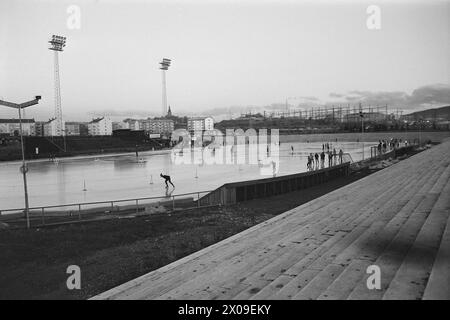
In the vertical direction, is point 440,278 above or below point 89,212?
above

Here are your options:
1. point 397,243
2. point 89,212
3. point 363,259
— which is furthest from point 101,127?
point 363,259

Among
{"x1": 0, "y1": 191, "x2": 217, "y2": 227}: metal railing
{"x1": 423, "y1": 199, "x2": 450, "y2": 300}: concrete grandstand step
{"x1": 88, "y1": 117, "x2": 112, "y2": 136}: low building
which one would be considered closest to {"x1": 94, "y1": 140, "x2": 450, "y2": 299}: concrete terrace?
{"x1": 423, "y1": 199, "x2": 450, "y2": 300}: concrete grandstand step

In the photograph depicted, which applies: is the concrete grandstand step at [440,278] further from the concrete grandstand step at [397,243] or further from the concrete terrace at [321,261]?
the concrete grandstand step at [397,243]

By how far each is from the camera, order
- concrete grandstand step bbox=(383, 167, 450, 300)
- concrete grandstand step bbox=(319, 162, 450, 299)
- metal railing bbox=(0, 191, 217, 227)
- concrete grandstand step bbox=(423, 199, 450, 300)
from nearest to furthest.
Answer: concrete grandstand step bbox=(423, 199, 450, 300)
concrete grandstand step bbox=(383, 167, 450, 300)
concrete grandstand step bbox=(319, 162, 450, 299)
metal railing bbox=(0, 191, 217, 227)

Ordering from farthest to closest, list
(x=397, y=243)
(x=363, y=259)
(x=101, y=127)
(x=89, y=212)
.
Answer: (x=101, y=127) < (x=89, y=212) < (x=397, y=243) < (x=363, y=259)

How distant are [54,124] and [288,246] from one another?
499 ft

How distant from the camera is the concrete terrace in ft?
13.0

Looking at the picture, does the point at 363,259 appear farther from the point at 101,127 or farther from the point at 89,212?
the point at 101,127

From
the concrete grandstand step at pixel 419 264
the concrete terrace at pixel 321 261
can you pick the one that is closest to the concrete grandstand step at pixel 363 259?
the concrete terrace at pixel 321 261

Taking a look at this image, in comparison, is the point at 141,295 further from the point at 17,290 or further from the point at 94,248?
the point at 94,248

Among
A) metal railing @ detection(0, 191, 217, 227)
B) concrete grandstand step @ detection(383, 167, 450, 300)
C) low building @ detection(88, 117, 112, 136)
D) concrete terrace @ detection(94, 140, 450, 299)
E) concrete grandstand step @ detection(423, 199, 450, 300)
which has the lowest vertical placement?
metal railing @ detection(0, 191, 217, 227)

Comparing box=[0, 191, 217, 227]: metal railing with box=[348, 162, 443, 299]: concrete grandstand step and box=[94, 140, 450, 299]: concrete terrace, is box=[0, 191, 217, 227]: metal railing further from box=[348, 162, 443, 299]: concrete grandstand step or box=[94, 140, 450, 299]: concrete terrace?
box=[348, 162, 443, 299]: concrete grandstand step

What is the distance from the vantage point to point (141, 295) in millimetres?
4137

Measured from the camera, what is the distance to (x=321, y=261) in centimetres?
487
